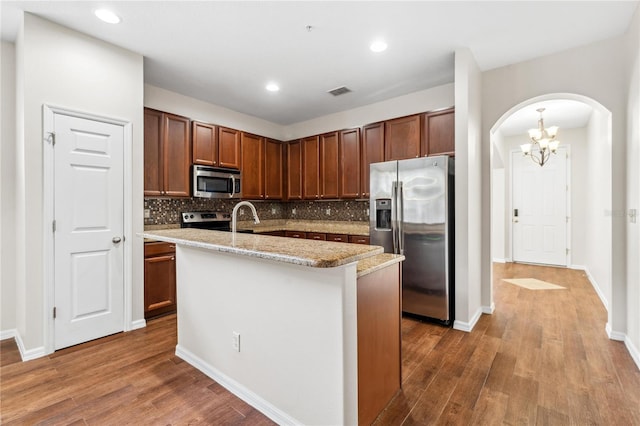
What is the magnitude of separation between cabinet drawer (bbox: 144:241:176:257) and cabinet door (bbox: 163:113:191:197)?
2.22ft

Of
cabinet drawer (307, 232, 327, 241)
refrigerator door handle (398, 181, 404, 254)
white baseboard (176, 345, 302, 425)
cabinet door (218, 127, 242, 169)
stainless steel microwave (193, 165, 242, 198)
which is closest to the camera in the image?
white baseboard (176, 345, 302, 425)

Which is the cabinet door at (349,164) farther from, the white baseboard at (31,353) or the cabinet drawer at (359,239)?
the white baseboard at (31,353)

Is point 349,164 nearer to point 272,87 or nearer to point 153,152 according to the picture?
point 272,87

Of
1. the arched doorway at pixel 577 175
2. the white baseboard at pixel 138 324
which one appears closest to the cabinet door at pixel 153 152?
the white baseboard at pixel 138 324

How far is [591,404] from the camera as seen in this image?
1879 mm

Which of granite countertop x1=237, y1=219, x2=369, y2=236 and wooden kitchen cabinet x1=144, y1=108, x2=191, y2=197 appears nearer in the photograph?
wooden kitchen cabinet x1=144, y1=108, x2=191, y2=197

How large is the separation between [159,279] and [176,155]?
156cm

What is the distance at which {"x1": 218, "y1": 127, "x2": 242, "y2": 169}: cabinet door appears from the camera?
4.37m

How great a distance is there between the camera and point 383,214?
3676 millimetres

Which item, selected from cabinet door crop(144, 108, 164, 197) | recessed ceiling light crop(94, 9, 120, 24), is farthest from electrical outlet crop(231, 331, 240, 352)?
recessed ceiling light crop(94, 9, 120, 24)

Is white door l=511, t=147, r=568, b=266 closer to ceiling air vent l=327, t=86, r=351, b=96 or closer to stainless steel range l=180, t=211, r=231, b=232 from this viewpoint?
ceiling air vent l=327, t=86, r=351, b=96

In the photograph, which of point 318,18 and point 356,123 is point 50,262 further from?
point 356,123

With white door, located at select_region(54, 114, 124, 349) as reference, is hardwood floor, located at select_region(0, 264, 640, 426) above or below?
below

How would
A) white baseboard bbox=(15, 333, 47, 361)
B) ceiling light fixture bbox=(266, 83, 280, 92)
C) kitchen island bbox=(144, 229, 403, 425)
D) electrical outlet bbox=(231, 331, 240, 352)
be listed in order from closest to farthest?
kitchen island bbox=(144, 229, 403, 425) → electrical outlet bbox=(231, 331, 240, 352) → white baseboard bbox=(15, 333, 47, 361) → ceiling light fixture bbox=(266, 83, 280, 92)
